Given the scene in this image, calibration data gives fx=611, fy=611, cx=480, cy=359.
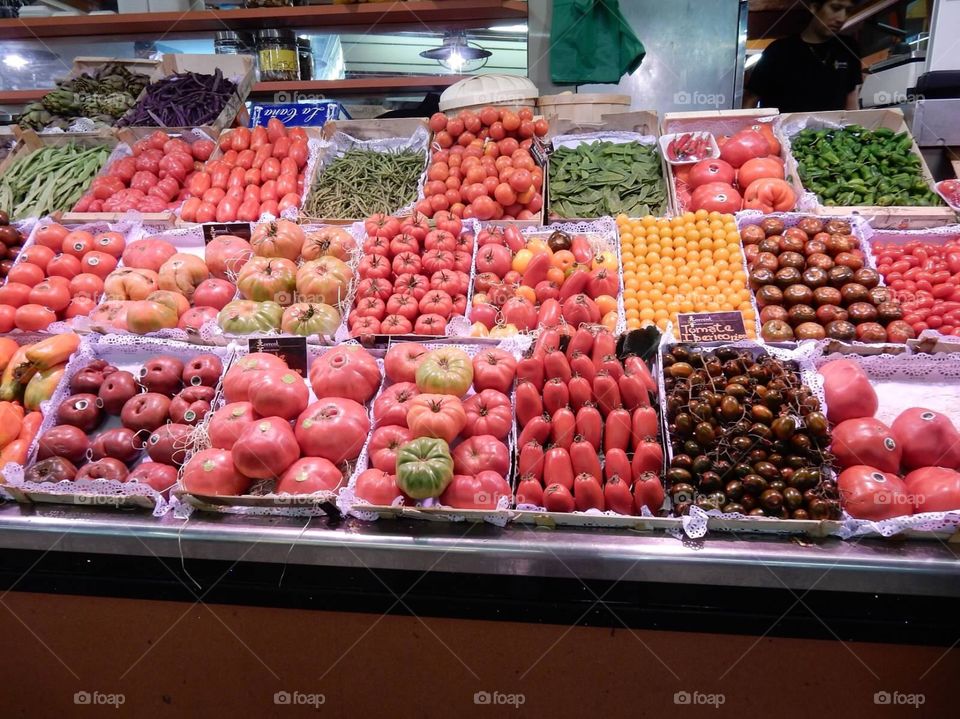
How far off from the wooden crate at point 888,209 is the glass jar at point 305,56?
5.50 m

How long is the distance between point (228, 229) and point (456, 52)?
508 centimetres

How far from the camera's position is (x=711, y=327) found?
9.07ft

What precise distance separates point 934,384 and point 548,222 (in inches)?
89.8

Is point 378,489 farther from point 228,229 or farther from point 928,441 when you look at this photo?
point 228,229

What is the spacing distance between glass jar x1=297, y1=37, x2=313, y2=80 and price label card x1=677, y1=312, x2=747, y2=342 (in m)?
6.16

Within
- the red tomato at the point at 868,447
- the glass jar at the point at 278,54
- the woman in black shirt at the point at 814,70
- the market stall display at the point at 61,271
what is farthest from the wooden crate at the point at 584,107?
the glass jar at the point at 278,54

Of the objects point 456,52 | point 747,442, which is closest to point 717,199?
point 747,442

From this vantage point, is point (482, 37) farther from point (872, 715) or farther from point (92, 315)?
point (872, 715)

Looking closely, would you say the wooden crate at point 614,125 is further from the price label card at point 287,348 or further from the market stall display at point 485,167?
the price label card at point 287,348

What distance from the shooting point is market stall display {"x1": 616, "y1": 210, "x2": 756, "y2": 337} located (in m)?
3.04

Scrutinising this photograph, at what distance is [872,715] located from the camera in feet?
6.96

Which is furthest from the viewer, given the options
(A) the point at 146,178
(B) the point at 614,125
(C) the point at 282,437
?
(B) the point at 614,125

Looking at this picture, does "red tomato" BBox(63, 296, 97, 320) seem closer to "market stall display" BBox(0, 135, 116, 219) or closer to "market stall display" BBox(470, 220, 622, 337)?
"market stall display" BBox(0, 135, 116, 219)

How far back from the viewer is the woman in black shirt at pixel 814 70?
217 inches
